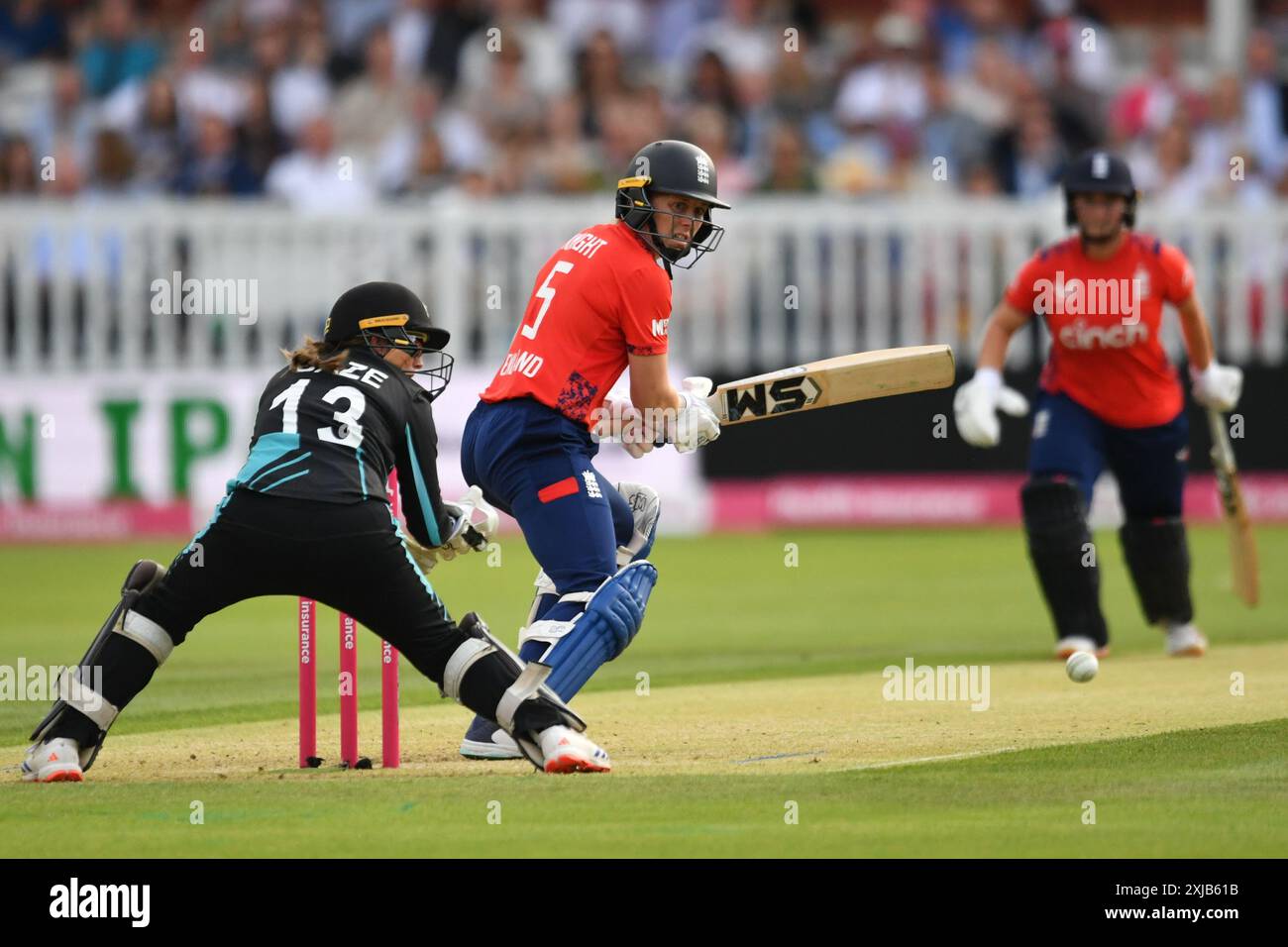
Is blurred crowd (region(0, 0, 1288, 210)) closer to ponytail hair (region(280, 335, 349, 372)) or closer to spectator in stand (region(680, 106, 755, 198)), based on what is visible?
spectator in stand (region(680, 106, 755, 198))

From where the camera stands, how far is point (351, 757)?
691cm

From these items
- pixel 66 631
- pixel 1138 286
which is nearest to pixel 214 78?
pixel 66 631

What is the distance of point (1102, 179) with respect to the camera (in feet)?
32.1

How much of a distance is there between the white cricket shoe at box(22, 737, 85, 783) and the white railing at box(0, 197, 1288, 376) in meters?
10.00

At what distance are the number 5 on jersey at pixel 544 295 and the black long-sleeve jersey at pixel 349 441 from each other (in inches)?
20.1

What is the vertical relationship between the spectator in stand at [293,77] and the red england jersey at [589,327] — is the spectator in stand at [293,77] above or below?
above

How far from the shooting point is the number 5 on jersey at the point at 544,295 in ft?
23.5

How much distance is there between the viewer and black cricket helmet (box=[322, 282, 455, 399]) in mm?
6801

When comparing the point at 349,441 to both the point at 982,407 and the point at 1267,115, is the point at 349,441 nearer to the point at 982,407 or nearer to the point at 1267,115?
the point at 982,407

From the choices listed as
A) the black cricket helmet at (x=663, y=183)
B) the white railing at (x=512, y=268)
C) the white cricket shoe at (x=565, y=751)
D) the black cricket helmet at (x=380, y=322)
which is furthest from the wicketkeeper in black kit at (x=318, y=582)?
the white railing at (x=512, y=268)

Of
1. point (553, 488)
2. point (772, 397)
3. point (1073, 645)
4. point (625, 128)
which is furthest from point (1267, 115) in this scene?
point (553, 488)

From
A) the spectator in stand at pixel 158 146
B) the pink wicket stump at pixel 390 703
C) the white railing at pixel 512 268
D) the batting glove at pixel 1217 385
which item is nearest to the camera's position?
the pink wicket stump at pixel 390 703

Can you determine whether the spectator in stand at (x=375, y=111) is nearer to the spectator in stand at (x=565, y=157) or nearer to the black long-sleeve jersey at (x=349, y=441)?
the spectator in stand at (x=565, y=157)

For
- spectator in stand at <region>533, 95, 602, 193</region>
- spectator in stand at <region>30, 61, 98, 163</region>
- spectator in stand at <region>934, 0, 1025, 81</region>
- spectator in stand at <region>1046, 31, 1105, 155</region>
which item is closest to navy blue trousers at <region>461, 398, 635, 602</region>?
spectator in stand at <region>533, 95, 602, 193</region>
